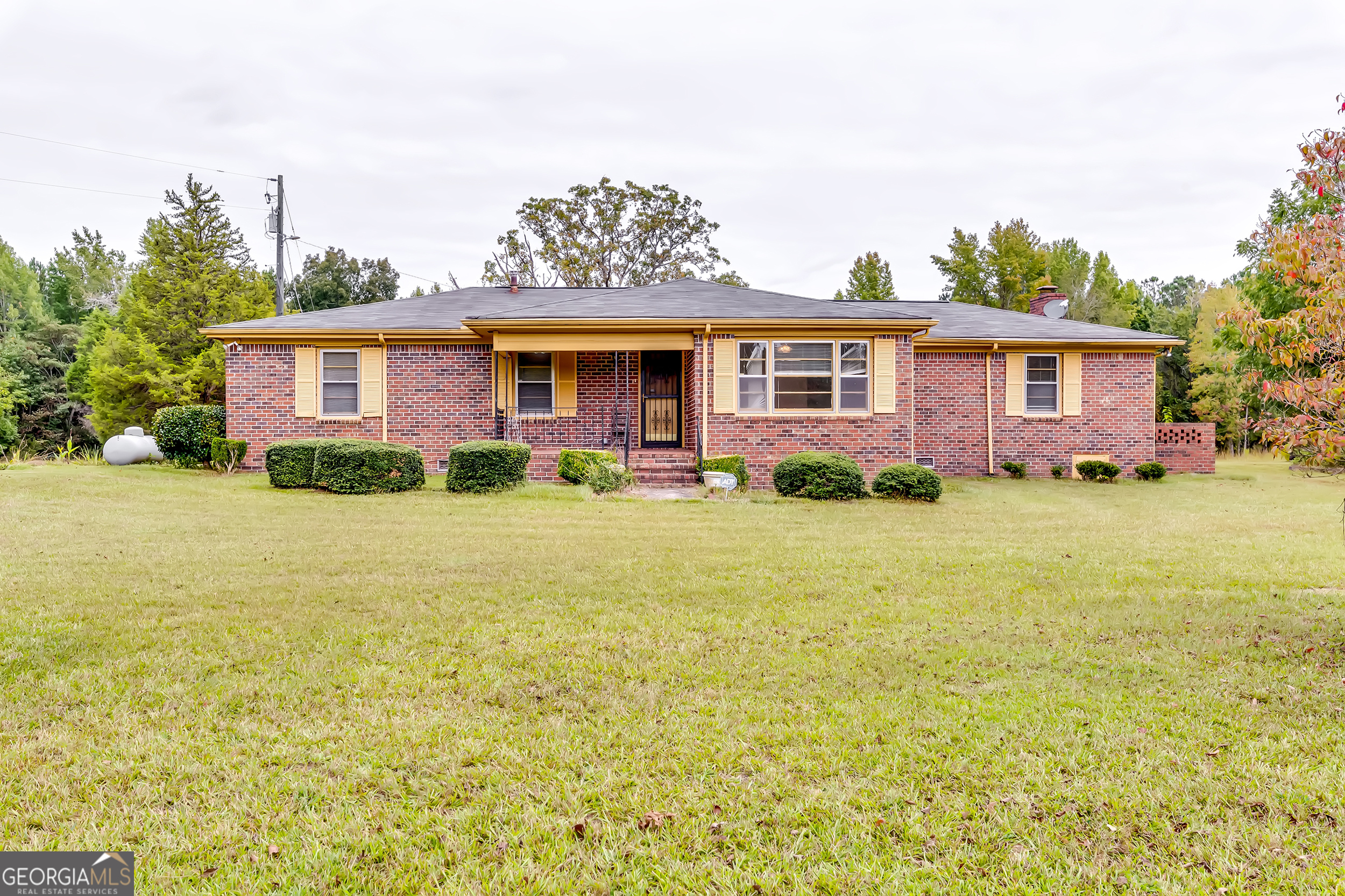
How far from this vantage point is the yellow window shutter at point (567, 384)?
1587 cm

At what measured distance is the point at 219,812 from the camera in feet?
8.05

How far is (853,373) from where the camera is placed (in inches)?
567

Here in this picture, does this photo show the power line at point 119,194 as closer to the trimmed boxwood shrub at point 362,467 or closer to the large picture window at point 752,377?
the trimmed boxwood shrub at point 362,467

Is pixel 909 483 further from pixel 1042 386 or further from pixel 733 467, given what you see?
pixel 1042 386

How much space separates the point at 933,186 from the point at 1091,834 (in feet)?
95.4

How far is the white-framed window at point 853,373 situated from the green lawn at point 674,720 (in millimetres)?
7619

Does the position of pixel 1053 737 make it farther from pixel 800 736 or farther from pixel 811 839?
pixel 811 839

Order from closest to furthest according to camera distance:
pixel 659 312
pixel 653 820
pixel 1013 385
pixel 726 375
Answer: pixel 653 820
pixel 726 375
pixel 659 312
pixel 1013 385

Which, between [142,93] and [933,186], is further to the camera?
[933,186]

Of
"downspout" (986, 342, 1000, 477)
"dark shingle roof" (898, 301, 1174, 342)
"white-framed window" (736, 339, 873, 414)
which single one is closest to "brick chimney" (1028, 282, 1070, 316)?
"dark shingle roof" (898, 301, 1174, 342)

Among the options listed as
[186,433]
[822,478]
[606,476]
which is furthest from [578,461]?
[186,433]

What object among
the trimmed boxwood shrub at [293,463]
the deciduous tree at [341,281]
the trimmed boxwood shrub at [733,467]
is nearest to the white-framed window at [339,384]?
the trimmed boxwood shrub at [293,463]

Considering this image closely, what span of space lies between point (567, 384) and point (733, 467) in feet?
15.8

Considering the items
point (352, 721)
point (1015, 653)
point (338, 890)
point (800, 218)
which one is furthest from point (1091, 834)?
point (800, 218)
